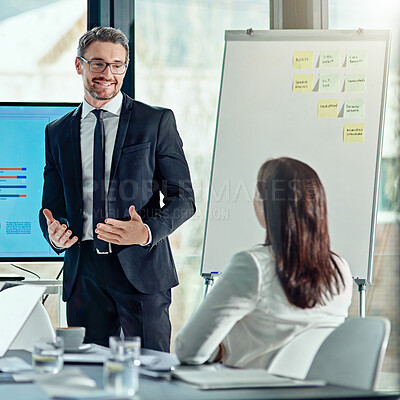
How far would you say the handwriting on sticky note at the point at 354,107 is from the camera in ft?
9.67

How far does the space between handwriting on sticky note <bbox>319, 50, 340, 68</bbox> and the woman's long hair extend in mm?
867

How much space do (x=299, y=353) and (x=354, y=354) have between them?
189mm

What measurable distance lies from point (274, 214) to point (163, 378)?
0.74 metres

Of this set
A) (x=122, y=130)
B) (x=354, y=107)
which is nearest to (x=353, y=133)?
(x=354, y=107)

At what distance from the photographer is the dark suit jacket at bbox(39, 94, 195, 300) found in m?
3.09

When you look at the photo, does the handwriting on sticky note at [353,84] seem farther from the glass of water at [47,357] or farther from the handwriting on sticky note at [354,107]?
the glass of water at [47,357]

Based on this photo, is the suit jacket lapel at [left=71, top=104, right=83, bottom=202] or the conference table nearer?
the conference table

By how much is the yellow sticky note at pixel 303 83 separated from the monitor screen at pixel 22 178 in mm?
1269

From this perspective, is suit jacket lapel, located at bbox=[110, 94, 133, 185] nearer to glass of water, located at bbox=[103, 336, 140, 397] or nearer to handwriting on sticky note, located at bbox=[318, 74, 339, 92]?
handwriting on sticky note, located at bbox=[318, 74, 339, 92]

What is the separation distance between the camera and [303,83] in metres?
2.98

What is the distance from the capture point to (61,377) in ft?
5.08

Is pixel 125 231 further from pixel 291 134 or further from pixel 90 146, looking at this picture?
pixel 291 134

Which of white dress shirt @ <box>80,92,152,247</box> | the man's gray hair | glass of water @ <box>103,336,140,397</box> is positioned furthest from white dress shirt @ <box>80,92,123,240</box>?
A: glass of water @ <box>103,336,140,397</box>

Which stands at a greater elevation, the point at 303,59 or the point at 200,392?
the point at 303,59
